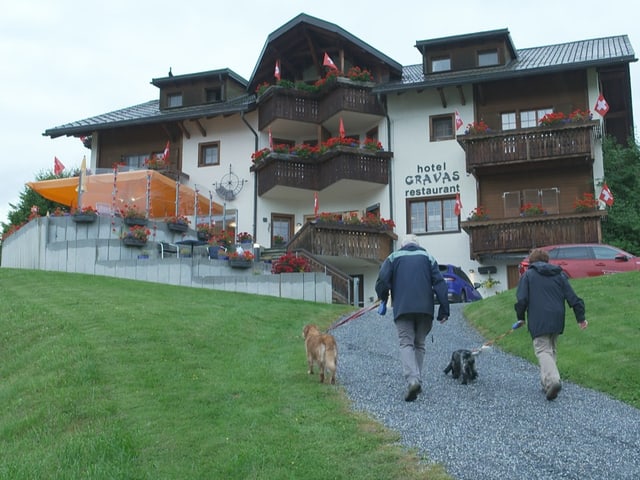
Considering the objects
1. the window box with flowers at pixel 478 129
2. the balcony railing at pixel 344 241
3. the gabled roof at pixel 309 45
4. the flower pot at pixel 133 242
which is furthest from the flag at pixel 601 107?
the flower pot at pixel 133 242

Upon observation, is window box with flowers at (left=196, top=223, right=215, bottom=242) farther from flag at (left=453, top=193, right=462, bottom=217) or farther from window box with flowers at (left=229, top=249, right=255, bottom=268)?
flag at (left=453, top=193, right=462, bottom=217)

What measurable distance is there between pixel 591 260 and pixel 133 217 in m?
14.6

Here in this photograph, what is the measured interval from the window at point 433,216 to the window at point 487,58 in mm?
6090

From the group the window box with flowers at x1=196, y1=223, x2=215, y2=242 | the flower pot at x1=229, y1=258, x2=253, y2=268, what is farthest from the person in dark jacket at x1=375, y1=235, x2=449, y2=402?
the window box with flowers at x1=196, y1=223, x2=215, y2=242

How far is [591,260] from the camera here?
69.1 ft

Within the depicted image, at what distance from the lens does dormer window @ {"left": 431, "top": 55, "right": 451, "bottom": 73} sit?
32219mm

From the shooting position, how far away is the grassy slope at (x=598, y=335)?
1039 centimetres

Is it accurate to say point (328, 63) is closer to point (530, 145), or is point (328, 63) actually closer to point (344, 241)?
point (344, 241)

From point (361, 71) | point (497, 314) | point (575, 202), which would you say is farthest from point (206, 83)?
point (497, 314)

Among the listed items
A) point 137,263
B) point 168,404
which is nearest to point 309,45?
point 137,263

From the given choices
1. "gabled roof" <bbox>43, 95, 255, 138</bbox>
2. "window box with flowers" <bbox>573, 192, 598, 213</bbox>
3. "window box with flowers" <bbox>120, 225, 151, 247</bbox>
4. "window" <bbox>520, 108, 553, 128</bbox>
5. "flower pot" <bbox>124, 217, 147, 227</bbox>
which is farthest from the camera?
"gabled roof" <bbox>43, 95, 255, 138</bbox>

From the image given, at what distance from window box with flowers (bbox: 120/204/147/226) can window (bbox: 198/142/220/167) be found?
28.4 feet

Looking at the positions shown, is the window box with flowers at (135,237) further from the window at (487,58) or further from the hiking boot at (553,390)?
the hiking boot at (553,390)

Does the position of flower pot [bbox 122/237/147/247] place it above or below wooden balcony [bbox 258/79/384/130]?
below
